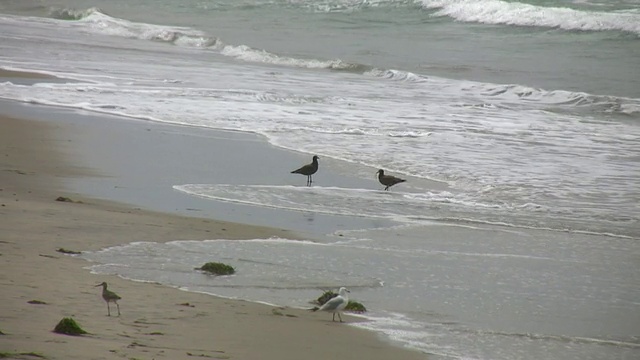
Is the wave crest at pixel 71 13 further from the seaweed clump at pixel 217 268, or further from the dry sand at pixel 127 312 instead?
the seaweed clump at pixel 217 268

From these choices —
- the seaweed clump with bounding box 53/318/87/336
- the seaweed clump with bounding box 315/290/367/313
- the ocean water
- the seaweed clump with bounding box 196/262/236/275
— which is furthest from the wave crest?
the seaweed clump with bounding box 53/318/87/336

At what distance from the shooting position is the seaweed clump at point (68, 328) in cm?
514

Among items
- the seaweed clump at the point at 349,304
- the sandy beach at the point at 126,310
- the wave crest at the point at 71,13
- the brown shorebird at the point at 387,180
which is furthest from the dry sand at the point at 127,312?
the wave crest at the point at 71,13

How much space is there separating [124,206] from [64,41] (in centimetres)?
1999

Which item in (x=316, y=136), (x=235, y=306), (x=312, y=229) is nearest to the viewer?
(x=235, y=306)

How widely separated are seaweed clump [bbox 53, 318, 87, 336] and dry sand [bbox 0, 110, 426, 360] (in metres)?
0.04

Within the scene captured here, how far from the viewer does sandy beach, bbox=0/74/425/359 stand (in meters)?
5.14

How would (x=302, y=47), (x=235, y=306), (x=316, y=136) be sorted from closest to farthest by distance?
(x=235, y=306)
(x=316, y=136)
(x=302, y=47)

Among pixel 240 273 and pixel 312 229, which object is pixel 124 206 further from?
pixel 240 273

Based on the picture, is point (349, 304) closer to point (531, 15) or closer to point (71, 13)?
point (531, 15)

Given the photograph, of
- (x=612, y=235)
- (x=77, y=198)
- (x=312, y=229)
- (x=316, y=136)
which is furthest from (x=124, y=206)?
(x=316, y=136)

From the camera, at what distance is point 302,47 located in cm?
3012

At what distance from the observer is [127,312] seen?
229 inches

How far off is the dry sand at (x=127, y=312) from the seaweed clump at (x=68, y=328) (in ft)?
0.14
